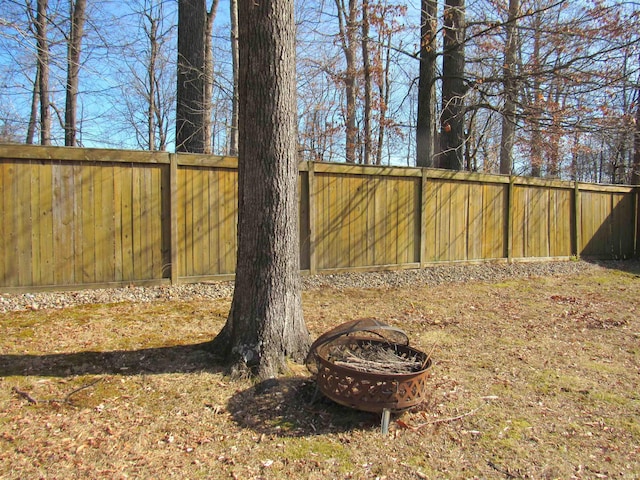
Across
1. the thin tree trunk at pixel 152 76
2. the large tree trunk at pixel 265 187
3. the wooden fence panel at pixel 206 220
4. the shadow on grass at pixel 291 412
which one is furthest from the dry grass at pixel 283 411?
the thin tree trunk at pixel 152 76

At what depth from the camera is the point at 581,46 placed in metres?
7.95

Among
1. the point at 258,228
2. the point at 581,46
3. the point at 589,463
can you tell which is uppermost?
the point at 581,46

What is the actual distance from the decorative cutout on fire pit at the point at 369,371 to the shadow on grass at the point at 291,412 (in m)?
0.15

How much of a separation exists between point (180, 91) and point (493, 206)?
592cm

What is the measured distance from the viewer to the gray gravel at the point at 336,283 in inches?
186

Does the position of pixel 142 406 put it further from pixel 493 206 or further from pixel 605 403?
pixel 493 206

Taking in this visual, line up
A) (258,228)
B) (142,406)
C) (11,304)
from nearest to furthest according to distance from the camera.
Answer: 1. (142,406)
2. (258,228)
3. (11,304)

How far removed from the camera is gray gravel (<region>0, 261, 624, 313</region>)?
15.5 feet

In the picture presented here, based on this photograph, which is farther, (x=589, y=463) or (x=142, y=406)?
(x=142, y=406)

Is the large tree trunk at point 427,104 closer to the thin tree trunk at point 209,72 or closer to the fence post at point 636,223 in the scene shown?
the thin tree trunk at point 209,72

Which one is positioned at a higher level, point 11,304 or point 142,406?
point 11,304

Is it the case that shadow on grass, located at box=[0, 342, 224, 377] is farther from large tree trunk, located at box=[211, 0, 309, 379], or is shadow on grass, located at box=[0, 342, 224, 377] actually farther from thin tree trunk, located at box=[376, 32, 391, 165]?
thin tree trunk, located at box=[376, 32, 391, 165]

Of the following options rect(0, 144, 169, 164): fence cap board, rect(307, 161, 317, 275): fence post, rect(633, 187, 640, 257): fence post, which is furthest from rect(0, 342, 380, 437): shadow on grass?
rect(633, 187, 640, 257): fence post

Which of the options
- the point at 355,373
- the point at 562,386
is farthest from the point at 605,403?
the point at 355,373
